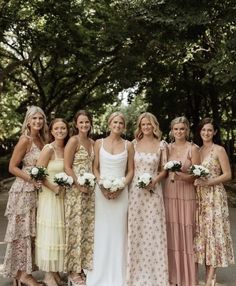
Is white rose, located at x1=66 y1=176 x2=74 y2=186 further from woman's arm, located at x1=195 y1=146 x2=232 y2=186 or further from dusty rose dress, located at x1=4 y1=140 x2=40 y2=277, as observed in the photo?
woman's arm, located at x1=195 y1=146 x2=232 y2=186

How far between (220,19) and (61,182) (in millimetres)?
7550

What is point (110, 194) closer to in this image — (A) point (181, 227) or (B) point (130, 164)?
(B) point (130, 164)

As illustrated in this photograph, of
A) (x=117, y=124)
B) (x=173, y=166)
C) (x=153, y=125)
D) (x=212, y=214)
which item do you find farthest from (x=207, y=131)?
(x=117, y=124)

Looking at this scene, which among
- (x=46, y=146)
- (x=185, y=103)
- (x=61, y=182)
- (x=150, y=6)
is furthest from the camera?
(x=185, y=103)

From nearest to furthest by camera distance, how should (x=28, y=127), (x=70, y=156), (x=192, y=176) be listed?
(x=192, y=176) < (x=70, y=156) < (x=28, y=127)

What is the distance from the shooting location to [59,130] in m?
6.62

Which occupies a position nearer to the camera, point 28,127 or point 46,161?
point 46,161

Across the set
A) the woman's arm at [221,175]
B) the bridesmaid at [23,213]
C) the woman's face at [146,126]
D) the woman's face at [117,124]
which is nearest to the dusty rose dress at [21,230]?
the bridesmaid at [23,213]

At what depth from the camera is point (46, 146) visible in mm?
6582

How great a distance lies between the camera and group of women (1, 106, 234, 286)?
6.45 metres

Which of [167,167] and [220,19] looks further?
[220,19]

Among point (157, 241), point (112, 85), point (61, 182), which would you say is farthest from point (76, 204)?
point (112, 85)

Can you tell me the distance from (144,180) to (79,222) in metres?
1.06

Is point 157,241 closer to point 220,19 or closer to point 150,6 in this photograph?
point 220,19
